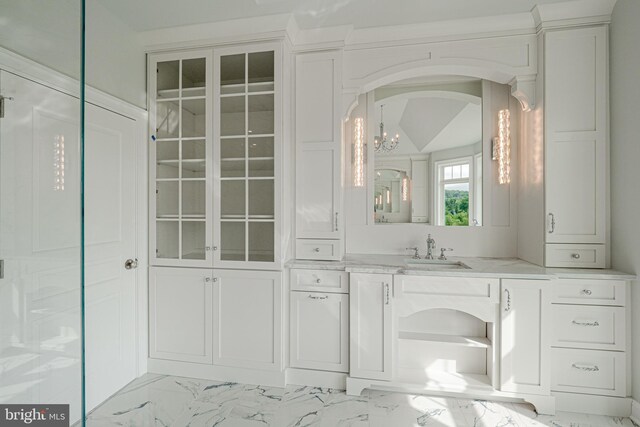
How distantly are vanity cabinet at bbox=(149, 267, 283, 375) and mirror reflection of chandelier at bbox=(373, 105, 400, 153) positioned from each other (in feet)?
4.53

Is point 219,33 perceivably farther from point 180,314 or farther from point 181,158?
point 180,314

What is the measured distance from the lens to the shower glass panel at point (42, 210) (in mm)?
903

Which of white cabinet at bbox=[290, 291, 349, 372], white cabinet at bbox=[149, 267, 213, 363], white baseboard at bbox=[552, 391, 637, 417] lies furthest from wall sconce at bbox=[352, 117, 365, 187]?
white baseboard at bbox=[552, 391, 637, 417]

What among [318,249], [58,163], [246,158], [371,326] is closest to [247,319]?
[318,249]

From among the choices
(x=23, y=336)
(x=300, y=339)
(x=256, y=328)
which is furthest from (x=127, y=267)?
(x=23, y=336)

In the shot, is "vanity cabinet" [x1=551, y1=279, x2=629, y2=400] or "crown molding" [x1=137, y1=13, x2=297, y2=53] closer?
"vanity cabinet" [x1=551, y1=279, x2=629, y2=400]

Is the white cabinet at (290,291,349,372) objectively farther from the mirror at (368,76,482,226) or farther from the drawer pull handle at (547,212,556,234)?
the drawer pull handle at (547,212,556,234)

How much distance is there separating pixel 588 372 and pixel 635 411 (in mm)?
303

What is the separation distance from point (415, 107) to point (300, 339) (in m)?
2.13

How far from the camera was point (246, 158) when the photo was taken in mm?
2420

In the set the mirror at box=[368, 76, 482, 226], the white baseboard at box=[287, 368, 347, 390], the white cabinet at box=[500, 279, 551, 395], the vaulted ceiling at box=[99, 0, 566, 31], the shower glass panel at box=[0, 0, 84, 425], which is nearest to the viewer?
the shower glass panel at box=[0, 0, 84, 425]

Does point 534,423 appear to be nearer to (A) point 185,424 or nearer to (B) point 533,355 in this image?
(B) point 533,355

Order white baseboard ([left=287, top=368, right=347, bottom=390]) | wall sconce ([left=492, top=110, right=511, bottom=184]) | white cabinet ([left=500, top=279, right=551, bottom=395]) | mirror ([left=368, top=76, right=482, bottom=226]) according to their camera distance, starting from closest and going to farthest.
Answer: white cabinet ([left=500, top=279, right=551, bottom=395]) < white baseboard ([left=287, top=368, right=347, bottom=390]) < wall sconce ([left=492, top=110, right=511, bottom=184]) < mirror ([left=368, top=76, right=482, bottom=226])

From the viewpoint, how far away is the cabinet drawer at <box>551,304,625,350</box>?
202 cm
